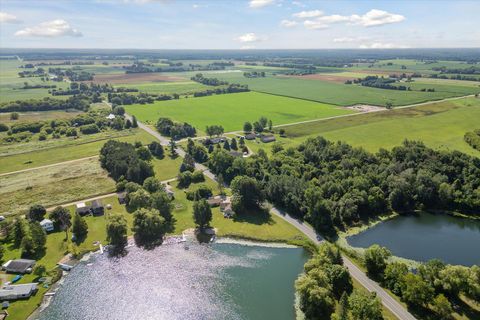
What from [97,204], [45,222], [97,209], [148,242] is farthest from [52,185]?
[148,242]

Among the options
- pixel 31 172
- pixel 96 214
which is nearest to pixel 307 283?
pixel 96 214

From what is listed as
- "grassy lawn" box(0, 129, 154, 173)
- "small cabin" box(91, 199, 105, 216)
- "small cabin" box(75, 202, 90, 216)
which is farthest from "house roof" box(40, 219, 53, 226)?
"grassy lawn" box(0, 129, 154, 173)

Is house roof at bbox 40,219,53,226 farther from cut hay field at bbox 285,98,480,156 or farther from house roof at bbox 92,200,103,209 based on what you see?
cut hay field at bbox 285,98,480,156

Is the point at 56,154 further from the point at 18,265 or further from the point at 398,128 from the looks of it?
the point at 398,128

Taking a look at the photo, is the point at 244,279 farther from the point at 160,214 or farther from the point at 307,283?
the point at 160,214

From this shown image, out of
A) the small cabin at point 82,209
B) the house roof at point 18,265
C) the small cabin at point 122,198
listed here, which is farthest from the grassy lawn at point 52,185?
the house roof at point 18,265

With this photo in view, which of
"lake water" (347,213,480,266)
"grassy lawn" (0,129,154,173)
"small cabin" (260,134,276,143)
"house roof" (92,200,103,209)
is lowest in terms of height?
"lake water" (347,213,480,266)
